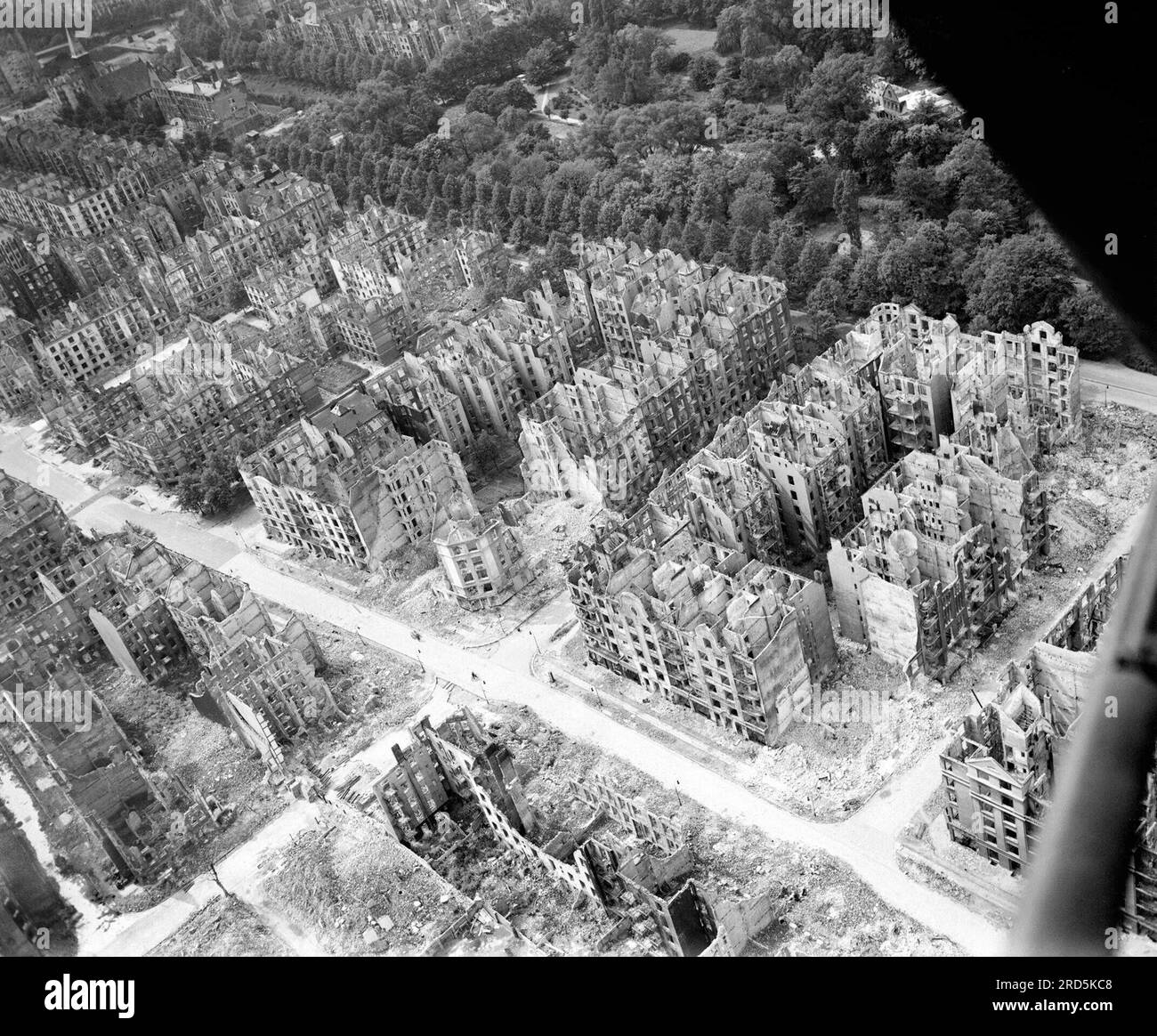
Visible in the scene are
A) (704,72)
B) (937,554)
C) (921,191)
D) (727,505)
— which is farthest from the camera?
(704,72)

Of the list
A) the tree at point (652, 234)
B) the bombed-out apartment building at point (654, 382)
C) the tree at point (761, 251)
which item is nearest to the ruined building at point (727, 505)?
the bombed-out apartment building at point (654, 382)

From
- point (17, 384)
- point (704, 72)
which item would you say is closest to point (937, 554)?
point (17, 384)

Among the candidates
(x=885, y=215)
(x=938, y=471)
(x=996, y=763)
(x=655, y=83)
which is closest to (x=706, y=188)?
(x=885, y=215)

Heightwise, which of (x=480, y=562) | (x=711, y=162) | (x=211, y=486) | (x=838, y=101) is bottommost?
(x=211, y=486)

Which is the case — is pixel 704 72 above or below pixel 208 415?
above

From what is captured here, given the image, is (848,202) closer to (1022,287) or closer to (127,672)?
(1022,287)

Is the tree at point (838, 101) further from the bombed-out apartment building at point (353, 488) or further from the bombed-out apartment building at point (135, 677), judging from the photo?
the bombed-out apartment building at point (135, 677)

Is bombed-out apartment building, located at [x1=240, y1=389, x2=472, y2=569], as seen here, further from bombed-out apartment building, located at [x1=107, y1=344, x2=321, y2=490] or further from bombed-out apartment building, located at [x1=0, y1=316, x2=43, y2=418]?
bombed-out apartment building, located at [x1=0, y1=316, x2=43, y2=418]

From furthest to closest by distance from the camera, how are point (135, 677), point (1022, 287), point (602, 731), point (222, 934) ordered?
point (1022, 287)
point (135, 677)
point (602, 731)
point (222, 934)
